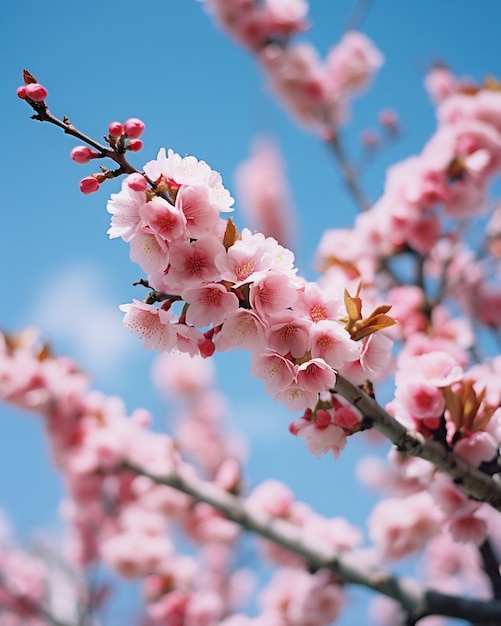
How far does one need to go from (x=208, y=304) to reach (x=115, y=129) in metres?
0.42

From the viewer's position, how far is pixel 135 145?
1259 mm

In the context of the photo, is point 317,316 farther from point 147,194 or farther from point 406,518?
point 406,518

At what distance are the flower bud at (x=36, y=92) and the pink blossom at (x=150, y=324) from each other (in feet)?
1.52

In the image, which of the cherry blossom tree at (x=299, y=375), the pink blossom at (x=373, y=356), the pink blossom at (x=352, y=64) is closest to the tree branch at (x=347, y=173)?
the cherry blossom tree at (x=299, y=375)

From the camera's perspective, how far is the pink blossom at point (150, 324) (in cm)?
124

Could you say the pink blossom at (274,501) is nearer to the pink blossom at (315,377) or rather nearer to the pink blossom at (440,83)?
the pink blossom at (315,377)

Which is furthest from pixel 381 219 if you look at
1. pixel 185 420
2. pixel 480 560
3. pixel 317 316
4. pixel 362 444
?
pixel 185 420

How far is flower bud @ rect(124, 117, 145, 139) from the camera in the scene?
4.05 feet

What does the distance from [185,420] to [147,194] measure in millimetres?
7645

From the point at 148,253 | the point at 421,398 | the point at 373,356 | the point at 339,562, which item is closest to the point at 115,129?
the point at 148,253

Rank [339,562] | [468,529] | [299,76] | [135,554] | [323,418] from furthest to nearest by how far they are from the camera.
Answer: [299,76] < [135,554] < [339,562] < [468,529] < [323,418]

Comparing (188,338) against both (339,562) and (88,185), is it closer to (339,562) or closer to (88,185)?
(88,185)

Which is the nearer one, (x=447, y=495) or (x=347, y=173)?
(x=447, y=495)

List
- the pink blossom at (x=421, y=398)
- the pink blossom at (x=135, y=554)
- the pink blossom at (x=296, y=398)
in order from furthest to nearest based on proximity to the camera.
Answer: the pink blossom at (x=135, y=554), the pink blossom at (x=421, y=398), the pink blossom at (x=296, y=398)
